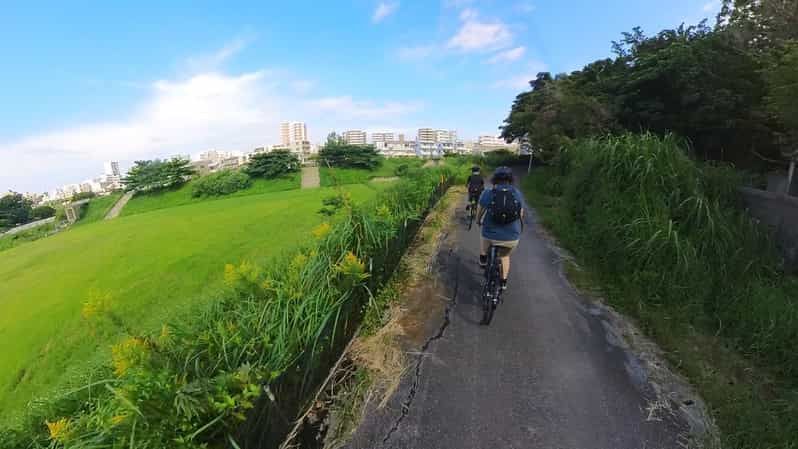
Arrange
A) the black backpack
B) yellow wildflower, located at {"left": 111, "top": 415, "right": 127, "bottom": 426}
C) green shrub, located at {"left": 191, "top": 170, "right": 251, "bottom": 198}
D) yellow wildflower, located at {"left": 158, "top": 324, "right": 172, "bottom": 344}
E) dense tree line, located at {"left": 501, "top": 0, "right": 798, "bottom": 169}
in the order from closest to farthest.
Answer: yellow wildflower, located at {"left": 111, "top": 415, "right": 127, "bottom": 426} → yellow wildflower, located at {"left": 158, "top": 324, "right": 172, "bottom": 344} → the black backpack → dense tree line, located at {"left": 501, "top": 0, "right": 798, "bottom": 169} → green shrub, located at {"left": 191, "top": 170, "right": 251, "bottom": 198}

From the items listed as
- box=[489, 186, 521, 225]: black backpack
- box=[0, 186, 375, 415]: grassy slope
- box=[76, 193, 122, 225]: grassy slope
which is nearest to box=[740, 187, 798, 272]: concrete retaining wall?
box=[489, 186, 521, 225]: black backpack

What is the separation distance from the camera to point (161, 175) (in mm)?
46156

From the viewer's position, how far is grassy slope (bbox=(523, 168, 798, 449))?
1969 millimetres

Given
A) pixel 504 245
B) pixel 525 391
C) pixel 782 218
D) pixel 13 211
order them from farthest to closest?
1. pixel 13 211
2. pixel 782 218
3. pixel 504 245
4. pixel 525 391

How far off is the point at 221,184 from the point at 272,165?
22.7ft

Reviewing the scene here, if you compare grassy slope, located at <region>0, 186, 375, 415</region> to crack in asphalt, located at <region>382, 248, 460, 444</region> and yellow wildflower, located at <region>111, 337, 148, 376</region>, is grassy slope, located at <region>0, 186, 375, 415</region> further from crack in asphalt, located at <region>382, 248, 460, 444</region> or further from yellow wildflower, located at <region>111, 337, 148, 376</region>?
crack in asphalt, located at <region>382, 248, 460, 444</region>

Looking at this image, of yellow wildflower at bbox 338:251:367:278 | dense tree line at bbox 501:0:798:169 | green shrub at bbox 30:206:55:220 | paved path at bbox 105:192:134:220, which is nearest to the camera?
yellow wildflower at bbox 338:251:367:278

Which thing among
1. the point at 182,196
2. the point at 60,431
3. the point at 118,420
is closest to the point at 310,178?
the point at 182,196

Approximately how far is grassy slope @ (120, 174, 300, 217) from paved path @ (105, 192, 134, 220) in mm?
1116

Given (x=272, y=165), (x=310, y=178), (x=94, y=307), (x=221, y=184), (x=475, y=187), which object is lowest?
(x=221, y=184)

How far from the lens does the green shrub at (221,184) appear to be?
41031mm

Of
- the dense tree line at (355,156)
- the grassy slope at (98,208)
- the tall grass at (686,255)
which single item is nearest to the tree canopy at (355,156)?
the dense tree line at (355,156)

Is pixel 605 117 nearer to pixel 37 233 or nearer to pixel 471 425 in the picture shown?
pixel 471 425

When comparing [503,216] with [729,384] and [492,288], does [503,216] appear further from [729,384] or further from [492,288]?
[729,384]
